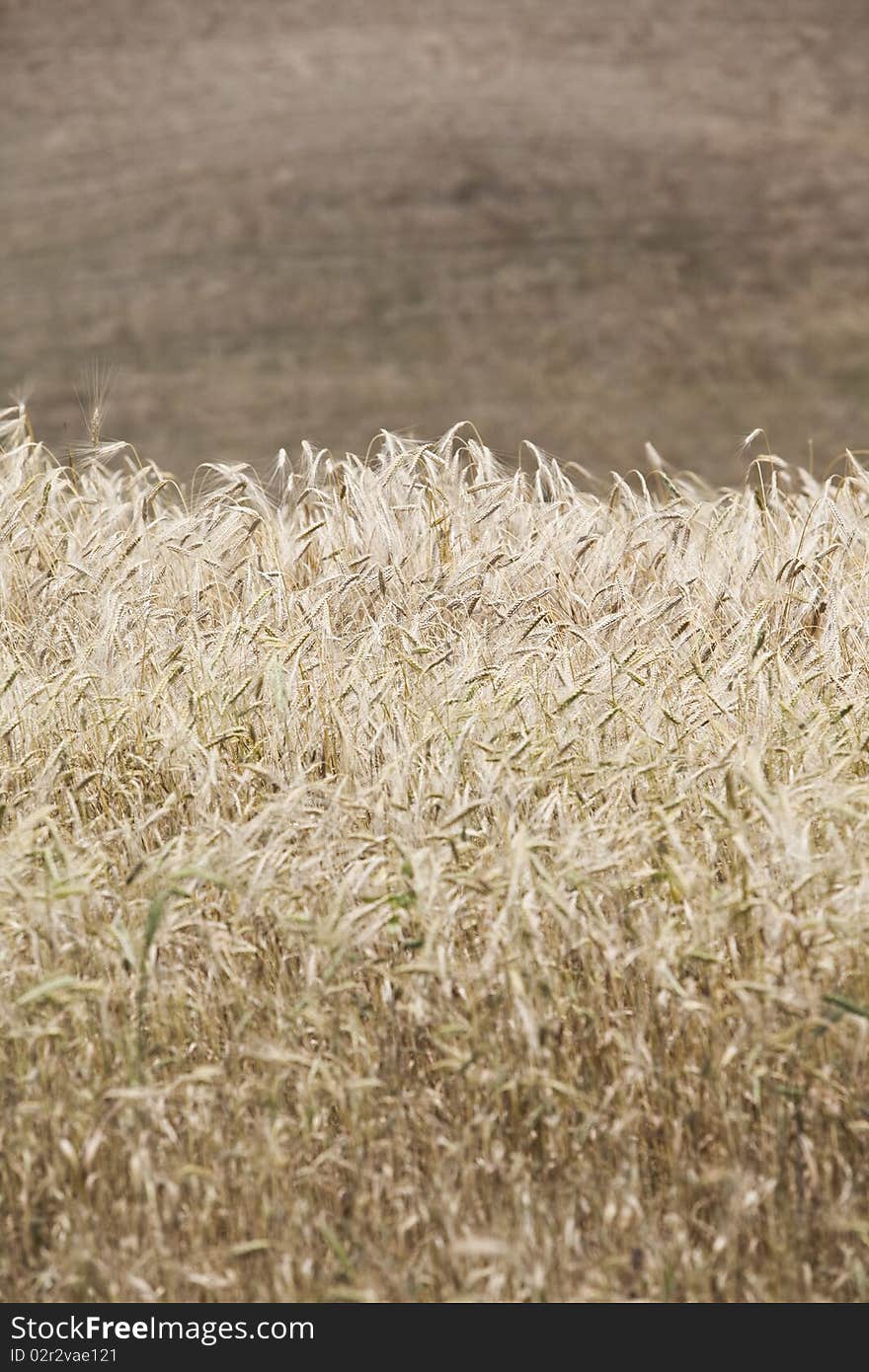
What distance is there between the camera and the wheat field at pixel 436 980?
1.74 metres

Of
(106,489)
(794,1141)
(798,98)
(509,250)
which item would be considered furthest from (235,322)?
(794,1141)

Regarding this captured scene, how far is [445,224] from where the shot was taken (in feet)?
61.6

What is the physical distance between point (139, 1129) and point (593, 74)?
2350cm

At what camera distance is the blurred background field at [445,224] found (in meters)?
15.5

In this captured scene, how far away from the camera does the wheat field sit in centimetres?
174

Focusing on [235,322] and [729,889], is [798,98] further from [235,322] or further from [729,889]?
[729,889]

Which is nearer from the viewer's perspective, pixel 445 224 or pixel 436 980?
pixel 436 980

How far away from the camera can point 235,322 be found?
17.8 meters

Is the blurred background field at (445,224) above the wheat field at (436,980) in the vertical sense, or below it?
above

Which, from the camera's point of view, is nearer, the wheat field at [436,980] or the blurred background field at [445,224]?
the wheat field at [436,980]

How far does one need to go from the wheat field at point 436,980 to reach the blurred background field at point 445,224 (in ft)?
37.1

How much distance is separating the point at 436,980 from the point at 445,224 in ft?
59.9

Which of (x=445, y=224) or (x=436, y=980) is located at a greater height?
(x=445, y=224)

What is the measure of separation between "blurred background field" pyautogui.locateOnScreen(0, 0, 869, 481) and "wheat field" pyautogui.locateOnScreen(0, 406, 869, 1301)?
1131 centimetres
